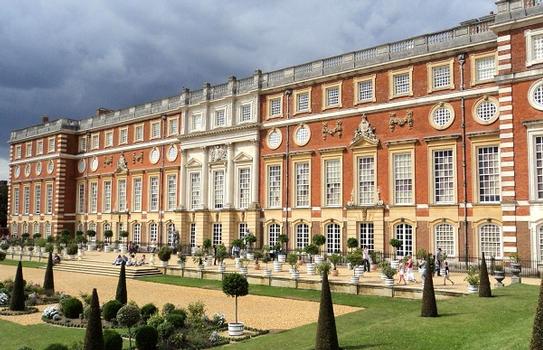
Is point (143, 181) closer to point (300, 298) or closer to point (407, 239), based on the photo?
point (407, 239)

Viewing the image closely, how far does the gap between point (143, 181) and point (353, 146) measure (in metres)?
23.9

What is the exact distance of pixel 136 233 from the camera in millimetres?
51781

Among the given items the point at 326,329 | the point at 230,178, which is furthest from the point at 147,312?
the point at 230,178

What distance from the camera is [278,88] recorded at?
4000 centimetres

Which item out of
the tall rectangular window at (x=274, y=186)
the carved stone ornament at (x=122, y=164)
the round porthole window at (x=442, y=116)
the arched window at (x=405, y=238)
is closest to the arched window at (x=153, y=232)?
the carved stone ornament at (x=122, y=164)

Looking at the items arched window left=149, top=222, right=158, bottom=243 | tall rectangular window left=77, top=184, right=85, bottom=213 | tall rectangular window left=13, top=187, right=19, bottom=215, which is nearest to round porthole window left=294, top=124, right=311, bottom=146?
arched window left=149, top=222, right=158, bottom=243

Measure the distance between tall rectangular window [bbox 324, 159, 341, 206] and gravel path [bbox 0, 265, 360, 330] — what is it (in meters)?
12.9

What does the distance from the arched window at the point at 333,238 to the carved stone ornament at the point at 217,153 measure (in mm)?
11505

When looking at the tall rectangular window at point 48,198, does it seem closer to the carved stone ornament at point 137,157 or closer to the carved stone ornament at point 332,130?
the carved stone ornament at point 137,157

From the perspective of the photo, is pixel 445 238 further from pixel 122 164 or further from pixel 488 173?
pixel 122 164

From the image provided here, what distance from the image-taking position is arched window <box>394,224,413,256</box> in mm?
32594

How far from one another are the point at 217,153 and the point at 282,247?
33.8 feet

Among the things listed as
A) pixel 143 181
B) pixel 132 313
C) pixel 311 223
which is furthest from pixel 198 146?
pixel 132 313

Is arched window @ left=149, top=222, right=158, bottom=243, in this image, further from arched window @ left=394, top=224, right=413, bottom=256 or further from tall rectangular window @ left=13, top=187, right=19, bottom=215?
tall rectangular window @ left=13, top=187, right=19, bottom=215
